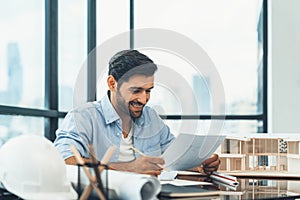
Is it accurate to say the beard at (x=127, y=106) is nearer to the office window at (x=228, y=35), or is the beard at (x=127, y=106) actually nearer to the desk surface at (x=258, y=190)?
the desk surface at (x=258, y=190)

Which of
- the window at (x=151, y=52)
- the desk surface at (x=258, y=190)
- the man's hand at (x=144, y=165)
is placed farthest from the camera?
the window at (x=151, y=52)

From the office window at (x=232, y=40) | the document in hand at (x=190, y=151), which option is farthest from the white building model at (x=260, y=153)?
the office window at (x=232, y=40)

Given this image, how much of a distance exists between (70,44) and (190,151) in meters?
2.19

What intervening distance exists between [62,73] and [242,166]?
1720 millimetres

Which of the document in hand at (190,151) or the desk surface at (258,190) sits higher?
the document in hand at (190,151)

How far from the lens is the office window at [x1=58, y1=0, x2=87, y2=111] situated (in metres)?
3.81

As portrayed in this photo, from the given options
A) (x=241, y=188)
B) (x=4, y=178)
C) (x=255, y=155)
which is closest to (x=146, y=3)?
(x=255, y=155)

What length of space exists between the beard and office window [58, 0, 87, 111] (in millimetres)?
1587

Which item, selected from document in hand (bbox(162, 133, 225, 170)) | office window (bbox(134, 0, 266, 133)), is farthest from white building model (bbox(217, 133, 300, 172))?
office window (bbox(134, 0, 266, 133))

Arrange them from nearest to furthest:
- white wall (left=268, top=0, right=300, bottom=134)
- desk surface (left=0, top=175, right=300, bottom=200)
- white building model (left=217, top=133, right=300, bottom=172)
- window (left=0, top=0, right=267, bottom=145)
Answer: desk surface (left=0, top=175, right=300, bottom=200), white building model (left=217, top=133, right=300, bottom=172), window (left=0, top=0, right=267, bottom=145), white wall (left=268, top=0, right=300, bottom=134)

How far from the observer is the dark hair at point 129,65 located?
213cm

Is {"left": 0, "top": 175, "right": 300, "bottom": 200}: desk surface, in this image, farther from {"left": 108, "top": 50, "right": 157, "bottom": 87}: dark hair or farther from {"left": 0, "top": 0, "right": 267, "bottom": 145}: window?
{"left": 0, "top": 0, "right": 267, "bottom": 145}: window

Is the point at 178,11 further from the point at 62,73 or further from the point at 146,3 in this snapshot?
the point at 62,73

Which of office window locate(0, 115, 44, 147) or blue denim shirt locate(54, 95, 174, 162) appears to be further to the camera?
office window locate(0, 115, 44, 147)
